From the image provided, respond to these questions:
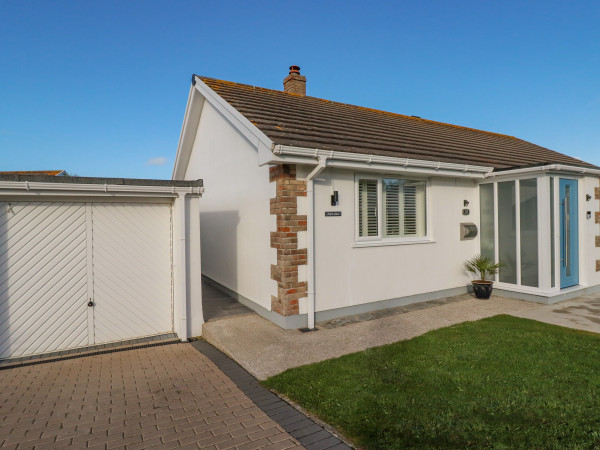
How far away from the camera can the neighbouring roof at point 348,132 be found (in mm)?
6574

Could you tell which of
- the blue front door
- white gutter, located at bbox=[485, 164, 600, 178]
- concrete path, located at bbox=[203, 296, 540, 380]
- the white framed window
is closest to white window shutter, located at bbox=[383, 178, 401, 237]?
the white framed window

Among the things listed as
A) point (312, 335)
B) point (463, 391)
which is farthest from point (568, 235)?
point (312, 335)

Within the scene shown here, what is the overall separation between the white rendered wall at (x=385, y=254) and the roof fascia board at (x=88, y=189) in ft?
7.65

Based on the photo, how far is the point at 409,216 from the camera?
25.0 ft

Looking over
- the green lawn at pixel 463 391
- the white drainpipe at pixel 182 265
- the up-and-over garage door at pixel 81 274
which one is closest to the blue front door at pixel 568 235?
the green lawn at pixel 463 391

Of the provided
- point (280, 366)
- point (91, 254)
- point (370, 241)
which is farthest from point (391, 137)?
point (91, 254)

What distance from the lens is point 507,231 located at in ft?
26.6

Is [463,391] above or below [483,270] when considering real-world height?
below

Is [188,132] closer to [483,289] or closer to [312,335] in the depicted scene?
[312,335]

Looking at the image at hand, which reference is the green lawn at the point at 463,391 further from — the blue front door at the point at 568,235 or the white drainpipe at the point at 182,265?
the blue front door at the point at 568,235

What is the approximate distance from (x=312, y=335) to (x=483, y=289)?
4.77 metres

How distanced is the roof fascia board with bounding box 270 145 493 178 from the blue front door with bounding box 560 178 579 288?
6.13ft

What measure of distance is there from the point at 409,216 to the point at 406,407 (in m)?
4.97

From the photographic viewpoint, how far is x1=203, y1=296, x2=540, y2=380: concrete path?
477 cm
